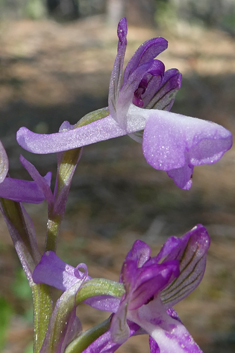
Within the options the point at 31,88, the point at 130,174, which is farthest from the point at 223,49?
the point at 130,174

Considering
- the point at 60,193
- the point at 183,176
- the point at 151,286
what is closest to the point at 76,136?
the point at 60,193

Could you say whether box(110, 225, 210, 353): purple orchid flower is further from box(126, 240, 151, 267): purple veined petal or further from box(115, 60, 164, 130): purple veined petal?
box(115, 60, 164, 130): purple veined petal

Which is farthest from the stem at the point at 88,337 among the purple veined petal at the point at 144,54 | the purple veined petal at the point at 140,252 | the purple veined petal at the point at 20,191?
the purple veined petal at the point at 144,54

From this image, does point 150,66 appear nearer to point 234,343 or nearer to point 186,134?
point 186,134

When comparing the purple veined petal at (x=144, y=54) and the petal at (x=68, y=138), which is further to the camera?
the purple veined petal at (x=144, y=54)

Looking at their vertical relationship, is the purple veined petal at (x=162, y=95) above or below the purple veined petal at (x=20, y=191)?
above

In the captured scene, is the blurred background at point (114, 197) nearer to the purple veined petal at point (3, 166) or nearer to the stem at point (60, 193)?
the stem at point (60, 193)

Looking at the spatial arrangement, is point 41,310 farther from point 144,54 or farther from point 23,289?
point 23,289
